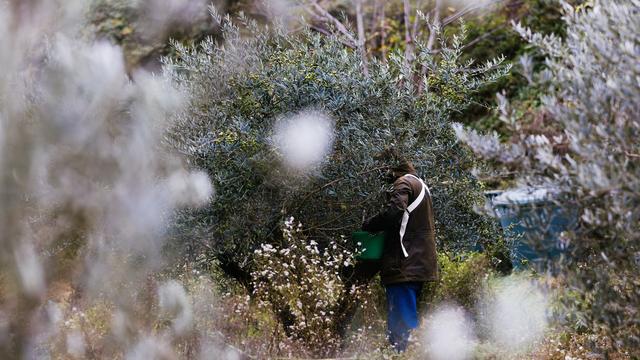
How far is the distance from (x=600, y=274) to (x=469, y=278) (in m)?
3.62

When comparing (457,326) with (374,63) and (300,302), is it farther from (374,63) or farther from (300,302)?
(374,63)

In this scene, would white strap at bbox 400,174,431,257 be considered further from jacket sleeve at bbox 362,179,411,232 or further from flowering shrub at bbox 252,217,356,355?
flowering shrub at bbox 252,217,356,355

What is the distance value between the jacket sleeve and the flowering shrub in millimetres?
307

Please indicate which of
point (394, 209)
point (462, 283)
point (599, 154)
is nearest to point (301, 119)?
point (394, 209)

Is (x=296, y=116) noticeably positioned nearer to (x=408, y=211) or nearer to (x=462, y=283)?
(x=408, y=211)

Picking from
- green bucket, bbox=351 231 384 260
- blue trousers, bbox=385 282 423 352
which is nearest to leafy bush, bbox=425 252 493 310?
blue trousers, bbox=385 282 423 352

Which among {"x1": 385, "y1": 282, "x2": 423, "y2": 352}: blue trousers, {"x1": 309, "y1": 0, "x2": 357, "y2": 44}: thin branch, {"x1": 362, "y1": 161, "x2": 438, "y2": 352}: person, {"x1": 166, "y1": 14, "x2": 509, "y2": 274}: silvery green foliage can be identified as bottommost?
{"x1": 385, "y1": 282, "x2": 423, "y2": 352}: blue trousers

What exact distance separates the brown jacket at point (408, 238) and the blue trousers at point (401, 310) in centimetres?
10

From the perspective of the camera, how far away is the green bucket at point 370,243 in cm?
627

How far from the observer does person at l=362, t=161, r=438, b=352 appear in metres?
6.04

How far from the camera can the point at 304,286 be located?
5.99 m

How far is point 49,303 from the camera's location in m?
2.30

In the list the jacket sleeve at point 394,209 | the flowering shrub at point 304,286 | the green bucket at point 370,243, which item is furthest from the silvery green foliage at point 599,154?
the green bucket at point 370,243

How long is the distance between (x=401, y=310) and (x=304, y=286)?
2.67ft
